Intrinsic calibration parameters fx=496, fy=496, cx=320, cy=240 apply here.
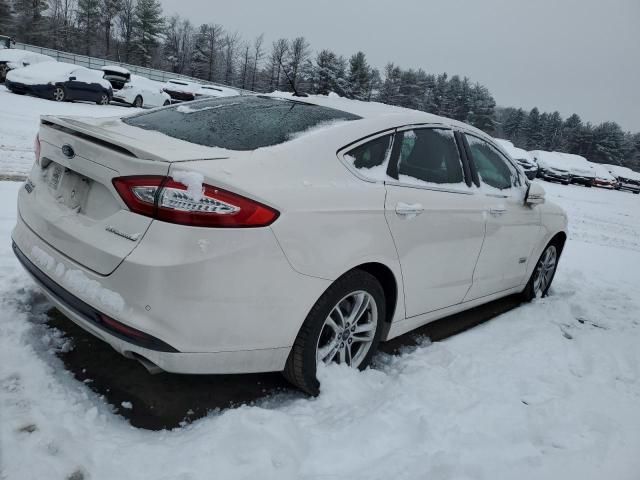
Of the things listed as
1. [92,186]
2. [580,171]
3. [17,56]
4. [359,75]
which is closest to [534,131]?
[359,75]

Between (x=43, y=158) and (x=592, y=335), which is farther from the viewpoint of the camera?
(x=592, y=335)

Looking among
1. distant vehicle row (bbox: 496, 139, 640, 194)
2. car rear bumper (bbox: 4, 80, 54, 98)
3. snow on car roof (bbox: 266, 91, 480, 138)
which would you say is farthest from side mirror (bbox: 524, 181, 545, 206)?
distant vehicle row (bbox: 496, 139, 640, 194)

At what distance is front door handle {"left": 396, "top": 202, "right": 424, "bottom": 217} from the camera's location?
2764mm

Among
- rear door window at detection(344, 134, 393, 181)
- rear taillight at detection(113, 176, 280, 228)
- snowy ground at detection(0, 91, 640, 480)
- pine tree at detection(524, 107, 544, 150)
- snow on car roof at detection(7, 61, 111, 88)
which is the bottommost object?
snowy ground at detection(0, 91, 640, 480)

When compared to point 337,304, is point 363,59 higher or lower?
higher

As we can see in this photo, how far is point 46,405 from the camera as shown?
2.25m

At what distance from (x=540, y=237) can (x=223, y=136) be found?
332 centimetres

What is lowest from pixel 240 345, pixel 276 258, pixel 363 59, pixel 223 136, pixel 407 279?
pixel 240 345

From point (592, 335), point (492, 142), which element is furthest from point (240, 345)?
point (592, 335)

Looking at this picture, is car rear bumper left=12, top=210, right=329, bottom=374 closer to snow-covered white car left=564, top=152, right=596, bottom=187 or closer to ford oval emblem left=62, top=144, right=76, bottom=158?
ford oval emblem left=62, top=144, right=76, bottom=158

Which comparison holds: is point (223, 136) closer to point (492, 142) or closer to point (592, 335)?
point (492, 142)

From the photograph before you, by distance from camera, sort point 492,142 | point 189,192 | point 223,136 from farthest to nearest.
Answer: point 492,142, point 223,136, point 189,192

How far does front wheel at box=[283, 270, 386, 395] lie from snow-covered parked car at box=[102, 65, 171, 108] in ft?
66.8

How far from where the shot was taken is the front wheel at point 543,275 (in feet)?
16.0
